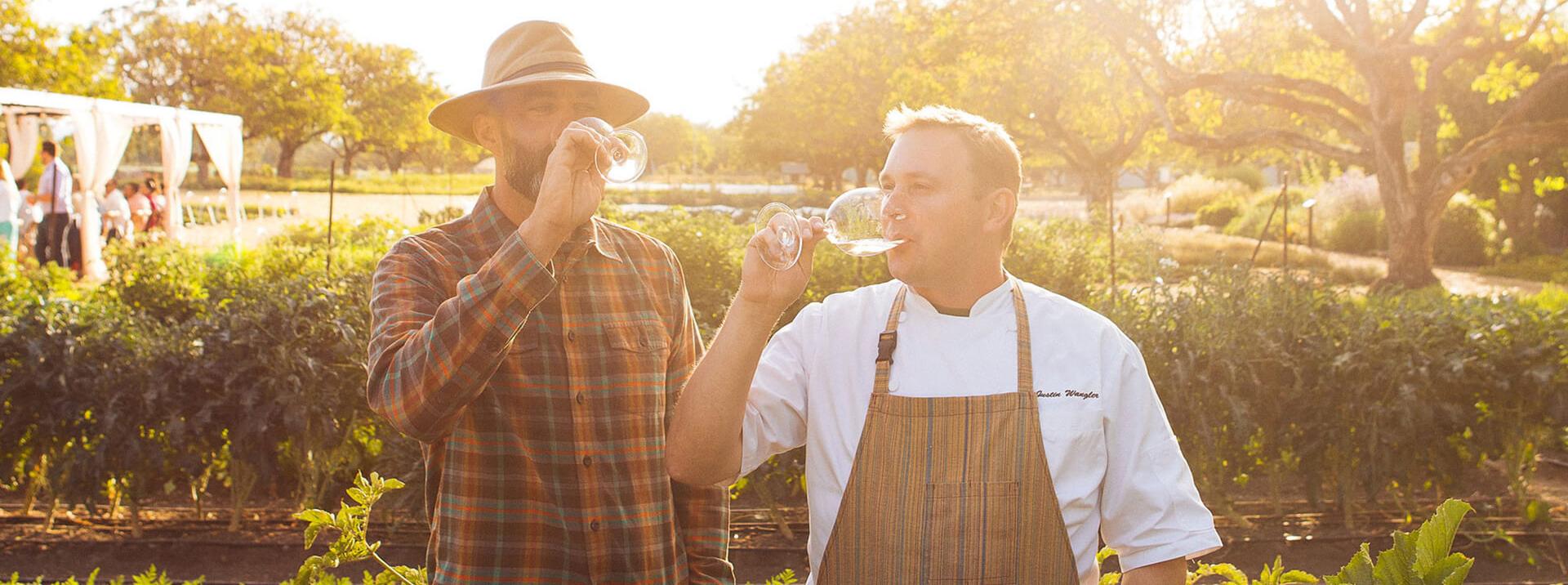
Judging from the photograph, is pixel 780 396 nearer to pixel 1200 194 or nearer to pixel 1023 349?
pixel 1023 349

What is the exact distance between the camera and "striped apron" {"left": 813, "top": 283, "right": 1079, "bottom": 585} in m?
2.07

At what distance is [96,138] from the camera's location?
1719 centimetres

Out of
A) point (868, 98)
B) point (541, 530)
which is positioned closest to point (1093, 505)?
point (541, 530)

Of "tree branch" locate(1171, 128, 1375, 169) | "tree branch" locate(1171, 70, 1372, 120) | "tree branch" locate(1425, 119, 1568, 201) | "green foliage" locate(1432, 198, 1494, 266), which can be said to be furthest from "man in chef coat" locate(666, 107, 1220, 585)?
"green foliage" locate(1432, 198, 1494, 266)

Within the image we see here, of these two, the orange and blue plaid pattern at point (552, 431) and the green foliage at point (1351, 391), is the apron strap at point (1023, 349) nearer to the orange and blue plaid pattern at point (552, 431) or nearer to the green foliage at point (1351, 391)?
the orange and blue plaid pattern at point (552, 431)

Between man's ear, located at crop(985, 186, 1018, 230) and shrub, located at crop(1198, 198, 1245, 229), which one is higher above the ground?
shrub, located at crop(1198, 198, 1245, 229)

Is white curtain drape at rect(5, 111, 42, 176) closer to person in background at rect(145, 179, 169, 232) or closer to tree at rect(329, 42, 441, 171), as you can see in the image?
person in background at rect(145, 179, 169, 232)

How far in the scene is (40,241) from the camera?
16.4 m

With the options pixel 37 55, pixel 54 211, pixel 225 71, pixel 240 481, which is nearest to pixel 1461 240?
pixel 240 481

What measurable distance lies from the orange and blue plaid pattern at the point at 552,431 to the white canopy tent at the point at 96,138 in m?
16.4

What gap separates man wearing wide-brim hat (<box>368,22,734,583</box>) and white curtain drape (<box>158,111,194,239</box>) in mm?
19353

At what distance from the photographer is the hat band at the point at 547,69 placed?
2.33m


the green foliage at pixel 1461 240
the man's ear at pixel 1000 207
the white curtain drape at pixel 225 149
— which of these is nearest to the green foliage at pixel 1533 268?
the green foliage at pixel 1461 240

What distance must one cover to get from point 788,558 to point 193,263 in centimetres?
705
